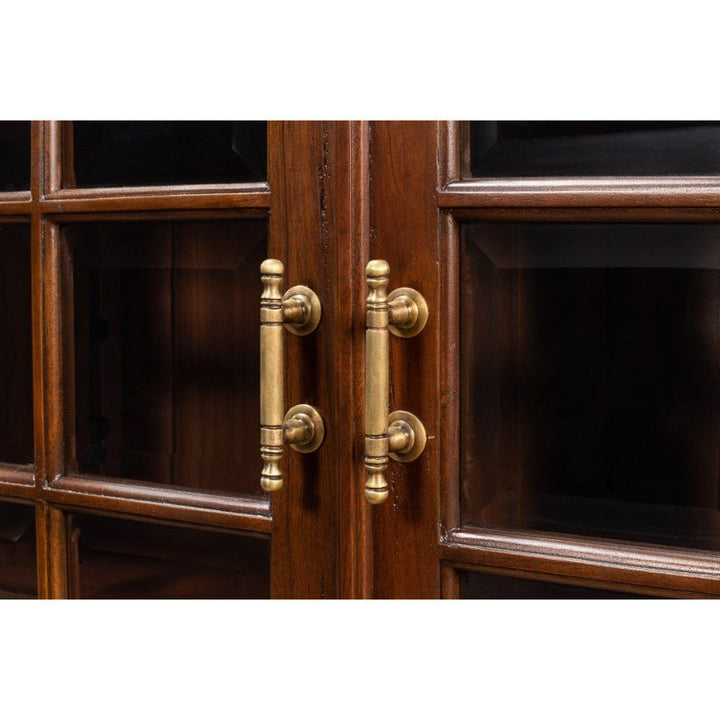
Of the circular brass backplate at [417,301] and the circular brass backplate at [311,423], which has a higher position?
the circular brass backplate at [417,301]

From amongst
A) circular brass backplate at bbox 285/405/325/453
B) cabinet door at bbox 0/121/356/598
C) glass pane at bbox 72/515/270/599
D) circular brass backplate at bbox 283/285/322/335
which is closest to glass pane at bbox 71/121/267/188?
cabinet door at bbox 0/121/356/598

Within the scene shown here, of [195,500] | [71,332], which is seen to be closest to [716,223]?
[195,500]

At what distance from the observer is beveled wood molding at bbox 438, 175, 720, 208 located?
71 centimetres

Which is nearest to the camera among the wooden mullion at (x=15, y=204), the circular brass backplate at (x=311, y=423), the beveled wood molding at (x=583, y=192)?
the beveled wood molding at (x=583, y=192)

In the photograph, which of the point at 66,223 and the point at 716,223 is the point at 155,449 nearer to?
the point at 66,223

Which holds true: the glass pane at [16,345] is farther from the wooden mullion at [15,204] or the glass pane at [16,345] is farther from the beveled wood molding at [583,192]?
the beveled wood molding at [583,192]

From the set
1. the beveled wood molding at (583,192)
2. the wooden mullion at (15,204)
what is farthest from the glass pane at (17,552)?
the beveled wood molding at (583,192)

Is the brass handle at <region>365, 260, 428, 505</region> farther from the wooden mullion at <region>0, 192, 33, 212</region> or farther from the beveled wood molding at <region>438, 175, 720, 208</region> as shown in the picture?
the wooden mullion at <region>0, 192, 33, 212</region>

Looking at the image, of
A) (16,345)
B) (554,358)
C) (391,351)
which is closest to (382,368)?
(391,351)

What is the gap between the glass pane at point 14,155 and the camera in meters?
0.97

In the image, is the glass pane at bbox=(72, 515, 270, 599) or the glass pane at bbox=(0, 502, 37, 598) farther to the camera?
the glass pane at bbox=(0, 502, 37, 598)

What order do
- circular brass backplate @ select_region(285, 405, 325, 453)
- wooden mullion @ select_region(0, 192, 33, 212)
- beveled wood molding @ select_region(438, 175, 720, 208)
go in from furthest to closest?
wooden mullion @ select_region(0, 192, 33, 212)
circular brass backplate @ select_region(285, 405, 325, 453)
beveled wood molding @ select_region(438, 175, 720, 208)

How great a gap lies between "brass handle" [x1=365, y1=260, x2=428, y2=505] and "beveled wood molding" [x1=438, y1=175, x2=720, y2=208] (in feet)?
0.29

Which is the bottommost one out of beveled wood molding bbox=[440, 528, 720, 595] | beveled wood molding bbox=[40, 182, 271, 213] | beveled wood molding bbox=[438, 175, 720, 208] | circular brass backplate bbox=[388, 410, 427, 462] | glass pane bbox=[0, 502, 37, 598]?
glass pane bbox=[0, 502, 37, 598]
